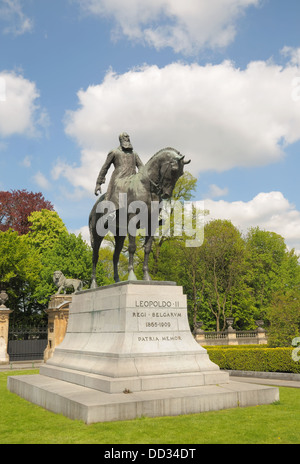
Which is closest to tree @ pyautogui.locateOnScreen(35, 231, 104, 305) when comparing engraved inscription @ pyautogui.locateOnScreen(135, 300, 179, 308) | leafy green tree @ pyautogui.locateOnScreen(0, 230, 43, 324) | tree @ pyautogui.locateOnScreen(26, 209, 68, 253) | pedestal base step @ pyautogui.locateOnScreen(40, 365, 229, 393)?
leafy green tree @ pyautogui.locateOnScreen(0, 230, 43, 324)

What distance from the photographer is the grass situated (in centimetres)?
589

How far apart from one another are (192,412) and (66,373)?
3.80m

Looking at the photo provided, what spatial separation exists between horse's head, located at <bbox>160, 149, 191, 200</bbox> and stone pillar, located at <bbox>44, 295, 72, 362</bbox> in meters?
18.6

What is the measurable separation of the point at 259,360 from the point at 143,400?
10.4 meters

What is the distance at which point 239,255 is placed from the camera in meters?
44.0

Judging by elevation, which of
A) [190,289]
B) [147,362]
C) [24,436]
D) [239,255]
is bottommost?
[24,436]

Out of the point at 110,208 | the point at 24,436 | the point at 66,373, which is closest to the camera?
the point at 24,436

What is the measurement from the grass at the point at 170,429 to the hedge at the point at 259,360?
7704 millimetres

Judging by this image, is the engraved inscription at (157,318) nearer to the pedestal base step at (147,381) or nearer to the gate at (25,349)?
the pedestal base step at (147,381)

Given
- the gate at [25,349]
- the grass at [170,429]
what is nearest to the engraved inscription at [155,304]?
the grass at [170,429]

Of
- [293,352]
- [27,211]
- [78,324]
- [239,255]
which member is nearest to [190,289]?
[239,255]

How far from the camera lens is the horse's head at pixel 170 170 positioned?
9.62 meters

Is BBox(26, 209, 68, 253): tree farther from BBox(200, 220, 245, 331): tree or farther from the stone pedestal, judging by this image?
the stone pedestal

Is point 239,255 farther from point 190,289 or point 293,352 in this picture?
point 293,352
